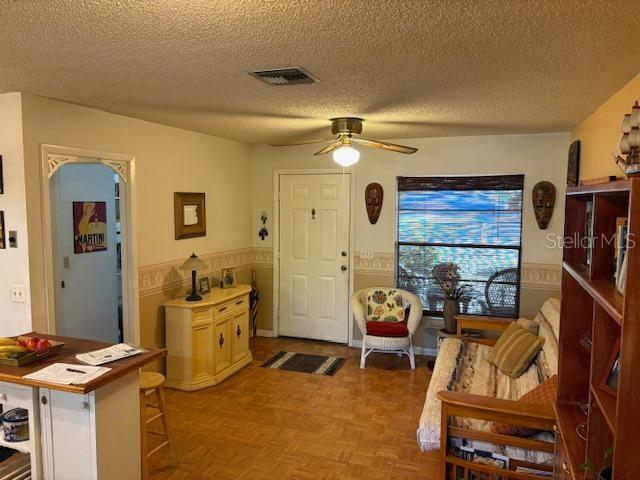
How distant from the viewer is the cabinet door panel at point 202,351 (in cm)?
420

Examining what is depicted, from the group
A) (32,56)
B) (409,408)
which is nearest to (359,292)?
(409,408)

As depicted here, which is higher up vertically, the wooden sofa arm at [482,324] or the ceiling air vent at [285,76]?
the ceiling air vent at [285,76]

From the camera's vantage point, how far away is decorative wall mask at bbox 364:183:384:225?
520cm

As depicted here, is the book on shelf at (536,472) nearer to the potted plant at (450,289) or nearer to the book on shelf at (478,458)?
the book on shelf at (478,458)

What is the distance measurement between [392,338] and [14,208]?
3.30 metres

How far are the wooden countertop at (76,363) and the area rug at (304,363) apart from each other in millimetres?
2370

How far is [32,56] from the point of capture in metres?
2.20

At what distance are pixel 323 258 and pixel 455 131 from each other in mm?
2043

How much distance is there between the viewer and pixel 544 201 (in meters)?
4.62

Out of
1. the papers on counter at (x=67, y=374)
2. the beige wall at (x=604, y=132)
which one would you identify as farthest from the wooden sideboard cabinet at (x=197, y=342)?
the beige wall at (x=604, y=132)

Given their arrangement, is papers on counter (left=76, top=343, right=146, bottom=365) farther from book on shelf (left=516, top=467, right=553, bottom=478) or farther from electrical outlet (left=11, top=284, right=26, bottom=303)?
book on shelf (left=516, top=467, right=553, bottom=478)

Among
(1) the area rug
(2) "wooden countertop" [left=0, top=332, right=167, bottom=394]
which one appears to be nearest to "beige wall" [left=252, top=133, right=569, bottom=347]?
(1) the area rug

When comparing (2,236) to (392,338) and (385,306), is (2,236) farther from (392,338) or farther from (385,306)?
(385,306)

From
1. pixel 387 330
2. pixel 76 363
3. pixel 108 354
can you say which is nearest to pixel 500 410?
pixel 108 354
